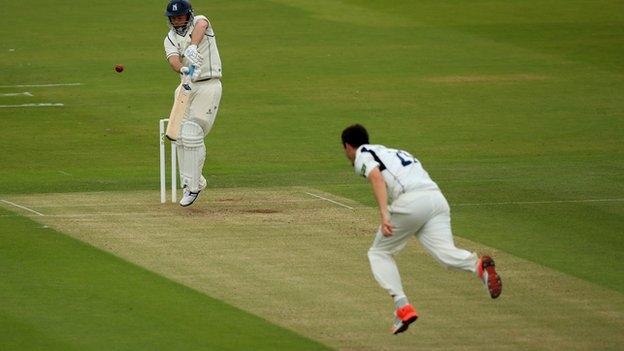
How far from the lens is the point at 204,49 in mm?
15562

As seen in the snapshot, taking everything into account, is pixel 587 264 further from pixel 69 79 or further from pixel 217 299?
pixel 69 79

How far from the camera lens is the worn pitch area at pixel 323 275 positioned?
35.2 feet

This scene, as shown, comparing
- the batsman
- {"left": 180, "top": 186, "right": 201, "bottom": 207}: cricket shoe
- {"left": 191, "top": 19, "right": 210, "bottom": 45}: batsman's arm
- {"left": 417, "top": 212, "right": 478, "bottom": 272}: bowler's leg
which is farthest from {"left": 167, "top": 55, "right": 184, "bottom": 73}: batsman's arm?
{"left": 417, "top": 212, "right": 478, "bottom": 272}: bowler's leg

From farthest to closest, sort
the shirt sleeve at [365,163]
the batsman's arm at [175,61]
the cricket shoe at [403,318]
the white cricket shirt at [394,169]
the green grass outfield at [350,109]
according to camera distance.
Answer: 1. the batsman's arm at [175,61]
2. the green grass outfield at [350,109]
3. the white cricket shirt at [394,169]
4. the shirt sleeve at [365,163]
5. the cricket shoe at [403,318]

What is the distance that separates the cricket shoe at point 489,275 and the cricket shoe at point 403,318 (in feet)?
2.27

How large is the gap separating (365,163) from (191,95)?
5.42 metres

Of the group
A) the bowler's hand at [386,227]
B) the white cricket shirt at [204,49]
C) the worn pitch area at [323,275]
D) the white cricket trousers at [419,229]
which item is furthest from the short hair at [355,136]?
the white cricket shirt at [204,49]

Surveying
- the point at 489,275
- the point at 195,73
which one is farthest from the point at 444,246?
the point at 195,73

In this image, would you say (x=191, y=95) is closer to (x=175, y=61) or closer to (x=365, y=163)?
(x=175, y=61)

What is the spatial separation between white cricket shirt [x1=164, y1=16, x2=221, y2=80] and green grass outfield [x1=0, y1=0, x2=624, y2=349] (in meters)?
2.34

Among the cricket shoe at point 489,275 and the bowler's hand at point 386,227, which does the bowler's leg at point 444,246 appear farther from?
the bowler's hand at point 386,227

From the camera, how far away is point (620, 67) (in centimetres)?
2792

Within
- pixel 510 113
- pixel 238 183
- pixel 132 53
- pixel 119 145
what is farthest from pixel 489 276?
pixel 132 53

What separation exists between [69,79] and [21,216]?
1176cm
